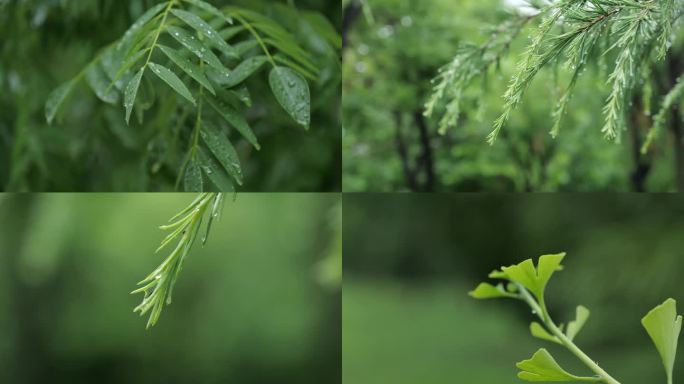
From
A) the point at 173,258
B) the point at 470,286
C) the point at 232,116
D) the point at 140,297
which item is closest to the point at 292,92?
the point at 232,116

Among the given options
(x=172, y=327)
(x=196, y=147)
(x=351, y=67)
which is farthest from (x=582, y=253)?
(x=196, y=147)

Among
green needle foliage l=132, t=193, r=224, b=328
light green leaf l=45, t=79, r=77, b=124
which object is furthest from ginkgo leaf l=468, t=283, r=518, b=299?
light green leaf l=45, t=79, r=77, b=124

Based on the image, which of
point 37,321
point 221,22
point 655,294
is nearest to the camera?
point 221,22

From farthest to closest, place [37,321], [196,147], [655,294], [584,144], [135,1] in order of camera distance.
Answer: [584,144] < [655,294] < [37,321] < [135,1] < [196,147]

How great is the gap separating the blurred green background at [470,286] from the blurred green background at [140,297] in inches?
15.1

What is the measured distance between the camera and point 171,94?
0.53 metres

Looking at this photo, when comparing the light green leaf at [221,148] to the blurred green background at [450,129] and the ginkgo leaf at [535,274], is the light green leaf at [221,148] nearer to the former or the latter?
the ginkgo leaf at [535,274]

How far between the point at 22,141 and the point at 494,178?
1.81m

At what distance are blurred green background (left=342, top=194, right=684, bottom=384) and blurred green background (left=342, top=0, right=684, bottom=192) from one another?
0.26 m

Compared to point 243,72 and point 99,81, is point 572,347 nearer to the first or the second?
point 243,72

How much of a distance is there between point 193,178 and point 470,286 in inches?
61.6

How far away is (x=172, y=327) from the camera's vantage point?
134 cm

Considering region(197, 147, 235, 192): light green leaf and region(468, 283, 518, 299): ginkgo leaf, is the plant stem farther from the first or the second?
region(197, 147, 235, 192): light green leaf

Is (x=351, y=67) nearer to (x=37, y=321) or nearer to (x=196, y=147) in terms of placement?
(x=37, y=321)
